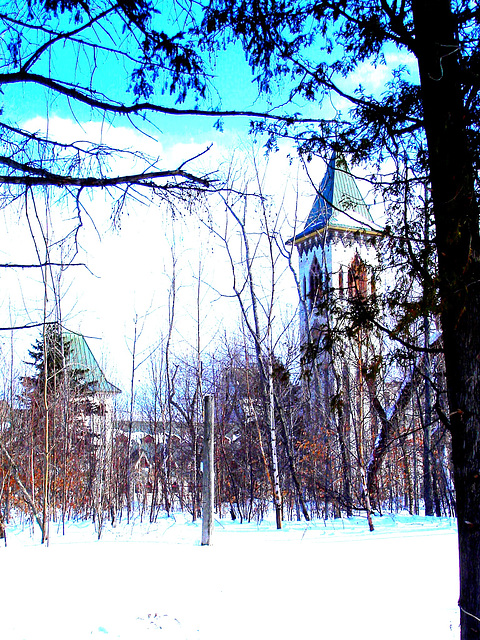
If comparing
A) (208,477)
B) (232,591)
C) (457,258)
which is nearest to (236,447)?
(208,477)

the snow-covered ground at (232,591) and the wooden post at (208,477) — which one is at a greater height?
the wooden post at (208,477)

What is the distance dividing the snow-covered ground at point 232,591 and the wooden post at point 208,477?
11.0 inches

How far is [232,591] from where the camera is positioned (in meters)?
5.74

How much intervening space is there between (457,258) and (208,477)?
6.57 m

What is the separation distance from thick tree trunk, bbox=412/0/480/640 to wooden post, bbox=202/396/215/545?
6101mm

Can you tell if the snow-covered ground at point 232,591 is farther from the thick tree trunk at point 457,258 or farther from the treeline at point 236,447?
the treeline at point 236,447

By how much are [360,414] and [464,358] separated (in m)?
8.81

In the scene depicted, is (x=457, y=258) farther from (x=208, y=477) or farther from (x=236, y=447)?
(x=236, y=447)

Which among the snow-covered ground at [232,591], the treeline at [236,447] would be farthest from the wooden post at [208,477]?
the treeline at [236,447]

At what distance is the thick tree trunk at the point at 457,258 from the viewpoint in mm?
2834

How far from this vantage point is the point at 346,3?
12.2 feet

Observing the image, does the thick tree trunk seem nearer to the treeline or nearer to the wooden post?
the wooden post

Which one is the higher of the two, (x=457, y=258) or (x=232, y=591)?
(x=457, y=258)

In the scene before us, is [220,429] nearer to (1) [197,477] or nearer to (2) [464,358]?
(1) [197,477]
